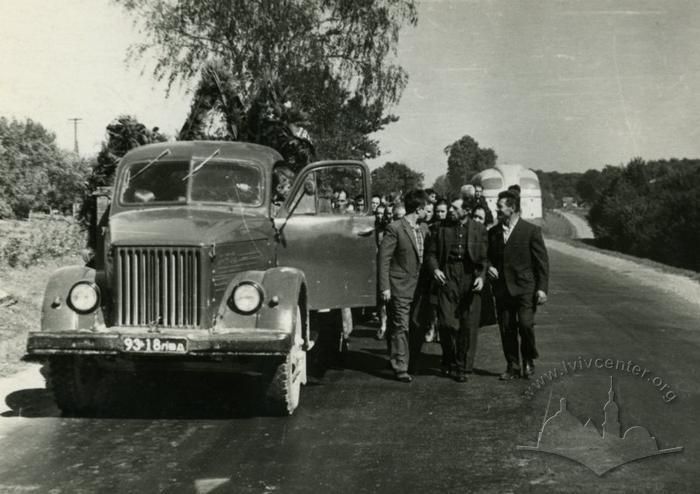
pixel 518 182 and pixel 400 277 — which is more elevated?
pixel 518 182

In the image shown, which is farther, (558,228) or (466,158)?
(466,158)

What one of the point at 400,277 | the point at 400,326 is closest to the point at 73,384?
the point at 400,326

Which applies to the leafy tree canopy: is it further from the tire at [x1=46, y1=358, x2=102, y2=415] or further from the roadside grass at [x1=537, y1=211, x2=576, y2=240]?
the roadside grass at [x1=537, y1=211, x2=576, y2=240]

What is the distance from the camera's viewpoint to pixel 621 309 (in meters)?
14.0

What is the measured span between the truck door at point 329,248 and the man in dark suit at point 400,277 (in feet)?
0.49

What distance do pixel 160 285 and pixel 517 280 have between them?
Answer: 3616mm

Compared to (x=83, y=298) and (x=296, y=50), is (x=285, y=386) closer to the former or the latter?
(x=83, y=298)

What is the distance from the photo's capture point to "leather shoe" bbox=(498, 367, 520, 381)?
27.7 ft

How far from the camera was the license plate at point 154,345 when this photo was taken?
6430 mm

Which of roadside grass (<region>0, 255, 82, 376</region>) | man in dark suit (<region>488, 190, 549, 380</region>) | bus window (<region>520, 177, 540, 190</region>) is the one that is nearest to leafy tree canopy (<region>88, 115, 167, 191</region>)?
roadside grass (<region>0, 255, 82, 376</region>)

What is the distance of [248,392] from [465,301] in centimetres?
237

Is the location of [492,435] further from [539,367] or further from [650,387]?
[539,367]

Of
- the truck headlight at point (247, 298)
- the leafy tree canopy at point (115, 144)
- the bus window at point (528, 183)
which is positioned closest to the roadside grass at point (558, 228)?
the bus window at point (528, 183)

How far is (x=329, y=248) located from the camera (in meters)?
8.21
